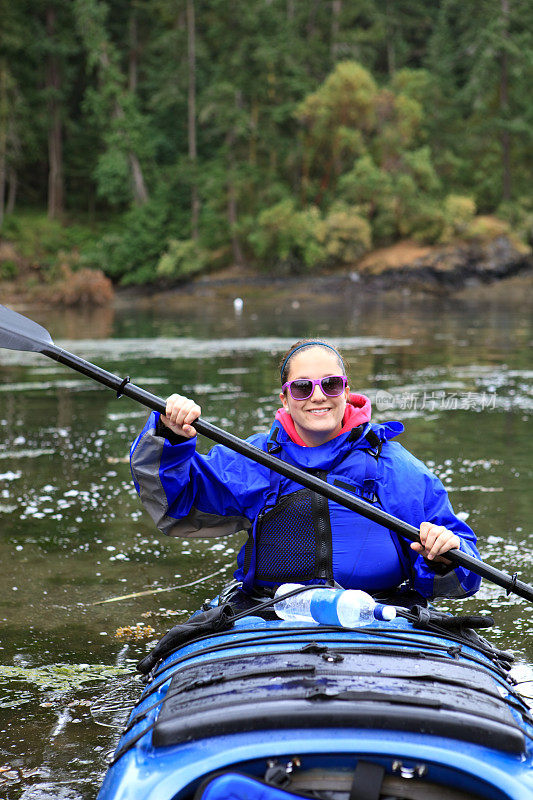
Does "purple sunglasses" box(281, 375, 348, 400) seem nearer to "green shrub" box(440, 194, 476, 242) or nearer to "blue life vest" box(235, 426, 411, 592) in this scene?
"blue life vest" box(235, 426, 411, 592)

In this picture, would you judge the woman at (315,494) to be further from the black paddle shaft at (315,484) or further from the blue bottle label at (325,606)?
the blue bottle label at (325,606)

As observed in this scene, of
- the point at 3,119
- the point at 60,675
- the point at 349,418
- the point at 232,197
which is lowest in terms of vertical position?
Result: the point at 60,675

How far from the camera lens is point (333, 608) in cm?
220

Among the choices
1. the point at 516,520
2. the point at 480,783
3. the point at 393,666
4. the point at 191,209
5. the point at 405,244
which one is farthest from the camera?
the point at 191,209

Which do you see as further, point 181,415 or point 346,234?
point 346,234

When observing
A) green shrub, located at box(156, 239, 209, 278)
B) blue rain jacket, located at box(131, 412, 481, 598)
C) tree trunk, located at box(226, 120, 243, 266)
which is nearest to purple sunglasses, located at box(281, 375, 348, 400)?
blue rain jacket, located at box(131, 412, 481, 598)

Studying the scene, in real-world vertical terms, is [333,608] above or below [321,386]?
below

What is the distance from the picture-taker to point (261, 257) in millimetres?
33750

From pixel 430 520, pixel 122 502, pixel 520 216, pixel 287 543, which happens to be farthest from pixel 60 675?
pixel 520 216

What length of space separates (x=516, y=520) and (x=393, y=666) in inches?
128

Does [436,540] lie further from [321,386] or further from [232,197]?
[232,197]

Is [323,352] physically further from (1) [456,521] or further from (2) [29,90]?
(2) [29,90]

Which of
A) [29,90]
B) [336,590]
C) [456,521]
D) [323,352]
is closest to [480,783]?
[336,590]

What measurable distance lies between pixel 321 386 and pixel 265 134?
108 ft
